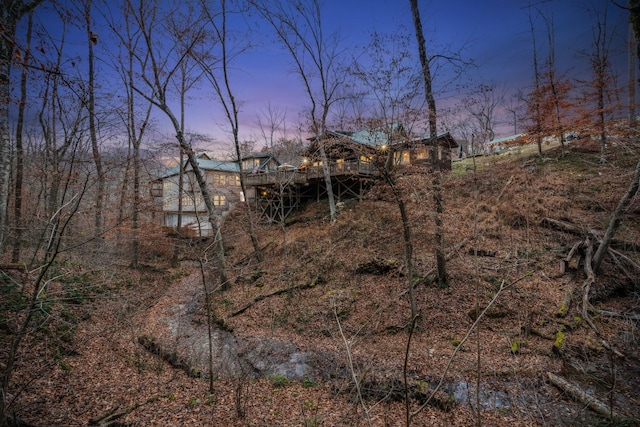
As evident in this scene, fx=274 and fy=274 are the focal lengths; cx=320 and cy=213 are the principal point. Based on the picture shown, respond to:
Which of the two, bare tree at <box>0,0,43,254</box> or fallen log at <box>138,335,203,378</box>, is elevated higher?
bare tree at <box>0,0,43,254</box>

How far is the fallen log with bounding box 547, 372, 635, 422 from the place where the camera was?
5027 millimetres

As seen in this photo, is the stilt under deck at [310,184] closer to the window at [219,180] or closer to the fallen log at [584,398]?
the window at [219,180]

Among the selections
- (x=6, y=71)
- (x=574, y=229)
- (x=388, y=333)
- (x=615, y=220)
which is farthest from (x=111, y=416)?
(x=574, y=229)

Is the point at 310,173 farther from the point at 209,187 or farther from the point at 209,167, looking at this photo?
the point at 209,187

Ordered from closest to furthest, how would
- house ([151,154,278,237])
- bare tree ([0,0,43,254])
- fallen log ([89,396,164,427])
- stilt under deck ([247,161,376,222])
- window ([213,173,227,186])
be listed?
bare tree ([0,0,43,254]) < fallen log ([89,396,164,427]) < stilt under deck ([247,161,376,222]) < house ([151,154,278,237]) < window ([213,173,227,186])

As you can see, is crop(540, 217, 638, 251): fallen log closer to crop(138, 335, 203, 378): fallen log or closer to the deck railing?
the deck railing

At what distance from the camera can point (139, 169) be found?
47.9 ft

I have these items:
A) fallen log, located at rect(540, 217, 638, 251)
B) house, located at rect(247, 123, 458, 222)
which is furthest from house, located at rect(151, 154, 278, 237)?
fallen log, located at rect(540, 217, 638, 251)

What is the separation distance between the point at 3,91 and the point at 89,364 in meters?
6.56

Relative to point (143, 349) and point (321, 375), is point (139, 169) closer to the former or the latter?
point (143, 349)

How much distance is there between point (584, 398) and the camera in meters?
5.51

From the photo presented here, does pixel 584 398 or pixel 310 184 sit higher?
pixel 310 184

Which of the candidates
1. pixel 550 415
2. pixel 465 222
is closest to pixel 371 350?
pixel 550 415

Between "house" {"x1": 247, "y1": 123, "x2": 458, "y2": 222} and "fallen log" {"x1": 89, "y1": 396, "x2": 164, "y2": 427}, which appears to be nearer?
"fallen log" {"x1": 89, "y1": 396, "x2": 164, "y2": 427}
